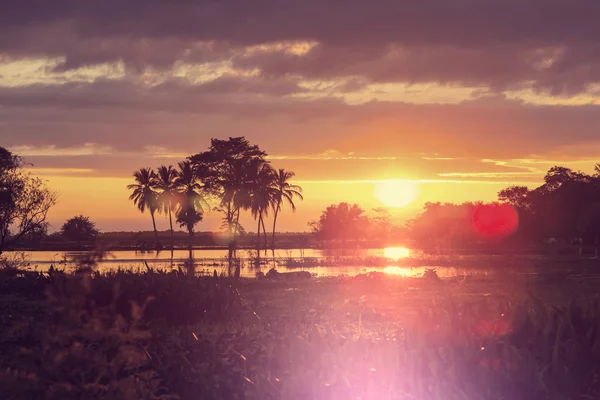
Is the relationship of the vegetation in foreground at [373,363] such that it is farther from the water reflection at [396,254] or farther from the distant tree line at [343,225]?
the distant tree line at [343,225]

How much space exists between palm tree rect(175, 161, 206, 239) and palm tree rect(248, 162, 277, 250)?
7.27 metres

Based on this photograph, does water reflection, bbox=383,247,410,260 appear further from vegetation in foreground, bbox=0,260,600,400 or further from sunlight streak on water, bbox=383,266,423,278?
vegetation in foreground, bbox=0,260,600,400

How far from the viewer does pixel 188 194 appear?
84.1 m

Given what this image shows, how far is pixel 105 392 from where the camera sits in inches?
216

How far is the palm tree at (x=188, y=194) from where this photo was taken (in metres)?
82.6

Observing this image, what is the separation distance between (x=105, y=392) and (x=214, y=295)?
8.48m

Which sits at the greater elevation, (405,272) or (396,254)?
(396,254)

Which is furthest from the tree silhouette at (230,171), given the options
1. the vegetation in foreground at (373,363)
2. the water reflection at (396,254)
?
the vegetation in foreground at (373,363)

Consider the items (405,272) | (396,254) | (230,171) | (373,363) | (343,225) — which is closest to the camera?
(373,363)

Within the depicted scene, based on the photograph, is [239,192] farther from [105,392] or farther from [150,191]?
[105,392]

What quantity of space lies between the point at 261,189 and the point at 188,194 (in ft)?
33.0

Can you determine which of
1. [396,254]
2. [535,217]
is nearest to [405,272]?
[396,254]

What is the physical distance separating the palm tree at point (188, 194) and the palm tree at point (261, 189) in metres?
7.27

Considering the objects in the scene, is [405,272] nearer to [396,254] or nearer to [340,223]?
[396,254]
